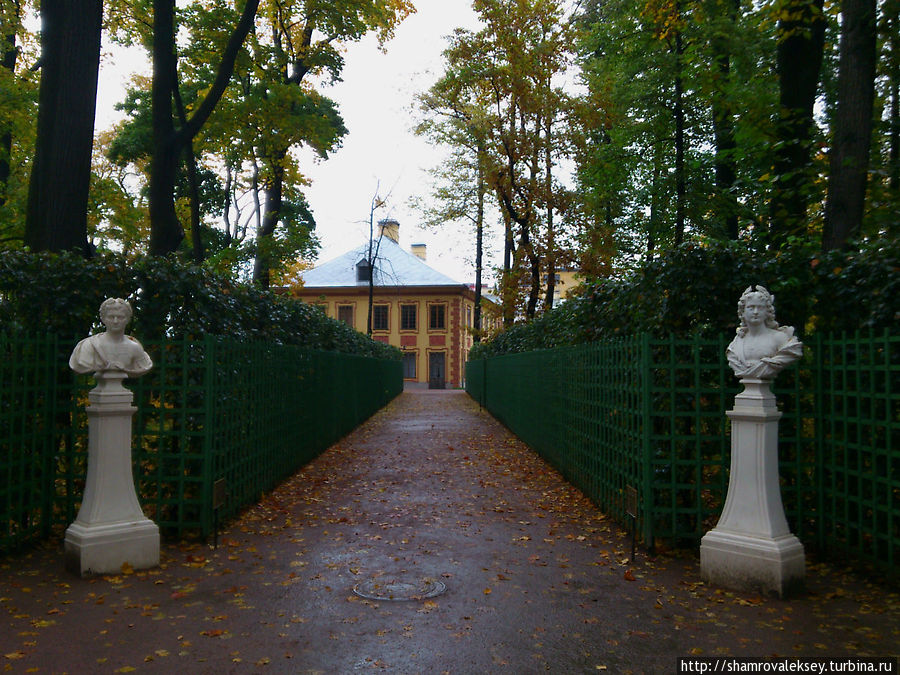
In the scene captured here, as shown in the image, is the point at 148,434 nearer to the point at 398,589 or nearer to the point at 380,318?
the point at 398,589

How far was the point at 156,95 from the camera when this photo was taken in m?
11.9

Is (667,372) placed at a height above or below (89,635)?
above

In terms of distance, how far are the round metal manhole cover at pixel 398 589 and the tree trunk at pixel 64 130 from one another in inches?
238

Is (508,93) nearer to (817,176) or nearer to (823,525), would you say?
(817,176)

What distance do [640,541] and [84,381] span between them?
5.61 m

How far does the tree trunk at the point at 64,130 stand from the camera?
339 inches

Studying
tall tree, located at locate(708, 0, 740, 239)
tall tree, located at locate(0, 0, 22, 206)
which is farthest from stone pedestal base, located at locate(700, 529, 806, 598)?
tall tree, located at locate(0, 0, 22, 206)

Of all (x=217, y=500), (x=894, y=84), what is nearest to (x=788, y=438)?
(x=217, y=500)

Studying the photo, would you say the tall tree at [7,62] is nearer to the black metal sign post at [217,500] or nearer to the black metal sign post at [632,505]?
the black metal sign post at [217,500]

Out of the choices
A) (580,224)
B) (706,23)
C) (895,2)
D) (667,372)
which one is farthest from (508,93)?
(667,372)

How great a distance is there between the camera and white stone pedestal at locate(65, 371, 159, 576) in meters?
5.59

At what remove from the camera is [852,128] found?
8.34m

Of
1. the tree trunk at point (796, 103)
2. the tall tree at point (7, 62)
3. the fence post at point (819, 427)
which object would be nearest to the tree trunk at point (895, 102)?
the tree trunk at point (796, 103)

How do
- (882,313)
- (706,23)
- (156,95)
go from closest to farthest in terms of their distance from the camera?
1. (882,313)
2. (156,95)
3. (706,23)
